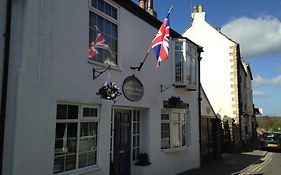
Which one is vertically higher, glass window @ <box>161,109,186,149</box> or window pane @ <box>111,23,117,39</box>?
window pane @ <box>111,23,117,39</box>

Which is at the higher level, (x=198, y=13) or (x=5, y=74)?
(x=198, y=13)

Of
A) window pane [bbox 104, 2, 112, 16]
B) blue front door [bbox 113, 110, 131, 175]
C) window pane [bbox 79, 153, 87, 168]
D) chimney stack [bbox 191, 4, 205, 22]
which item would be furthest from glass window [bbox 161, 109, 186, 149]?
chimney stack [bbox 191, 4, 205, 22]

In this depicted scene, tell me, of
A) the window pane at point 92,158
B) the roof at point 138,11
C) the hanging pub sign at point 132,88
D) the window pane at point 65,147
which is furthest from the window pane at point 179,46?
the window pane at point 65,147

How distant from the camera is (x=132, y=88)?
1034 cm

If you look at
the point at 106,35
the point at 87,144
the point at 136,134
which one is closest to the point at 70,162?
the point at 87,144

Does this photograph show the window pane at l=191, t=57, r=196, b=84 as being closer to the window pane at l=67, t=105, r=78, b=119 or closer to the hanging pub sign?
the hanging pub sign

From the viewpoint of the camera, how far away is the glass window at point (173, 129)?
12.5 meters

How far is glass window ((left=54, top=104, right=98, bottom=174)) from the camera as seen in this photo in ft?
24.3

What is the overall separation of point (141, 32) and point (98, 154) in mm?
4671

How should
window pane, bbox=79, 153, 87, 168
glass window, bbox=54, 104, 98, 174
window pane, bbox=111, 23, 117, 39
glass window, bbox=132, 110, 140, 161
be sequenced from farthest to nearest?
glass window, bbox=132, 110, 140, 161 → window pane, bbox=111, 23, 117, 39 → window pane, bbox=79, 153, 87, 168 → glass window, bbox=54, 104, 98, 174

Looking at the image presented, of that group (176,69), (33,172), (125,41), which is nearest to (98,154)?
(33,172)

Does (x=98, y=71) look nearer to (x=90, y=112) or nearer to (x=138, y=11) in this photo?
(x=90, y=112)

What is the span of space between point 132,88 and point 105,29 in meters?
2.16

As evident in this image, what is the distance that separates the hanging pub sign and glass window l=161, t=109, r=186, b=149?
2196 mm
